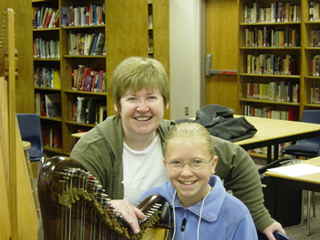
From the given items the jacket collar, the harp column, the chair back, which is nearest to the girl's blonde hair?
the jacket collar

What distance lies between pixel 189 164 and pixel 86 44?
513 cm

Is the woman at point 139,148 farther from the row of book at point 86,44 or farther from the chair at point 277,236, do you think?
the row of book at point 86,44

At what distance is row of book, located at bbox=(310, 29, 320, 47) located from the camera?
6.37 m

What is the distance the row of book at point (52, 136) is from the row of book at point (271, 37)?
2775 millimetres

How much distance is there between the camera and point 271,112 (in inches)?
279

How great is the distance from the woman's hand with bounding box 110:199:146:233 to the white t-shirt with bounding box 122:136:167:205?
1.52 ft

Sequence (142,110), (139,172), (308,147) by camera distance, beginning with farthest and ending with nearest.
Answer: (308,147) < (139,172) < (142,110)

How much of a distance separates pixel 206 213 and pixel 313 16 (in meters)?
5.28

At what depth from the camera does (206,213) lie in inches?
61.1

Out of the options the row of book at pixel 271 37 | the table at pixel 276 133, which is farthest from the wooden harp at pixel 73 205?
the row of book at pixel 271 37

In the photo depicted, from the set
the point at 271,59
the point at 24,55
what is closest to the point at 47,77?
the point at 24,55

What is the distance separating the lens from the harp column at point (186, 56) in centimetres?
774

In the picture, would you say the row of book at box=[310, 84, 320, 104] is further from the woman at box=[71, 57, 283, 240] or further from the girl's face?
the girl's face

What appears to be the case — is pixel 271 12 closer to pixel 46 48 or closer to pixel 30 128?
pixel 46 48
